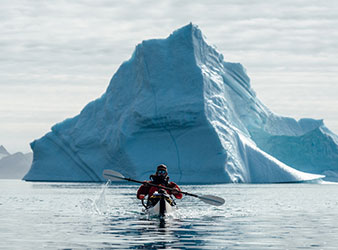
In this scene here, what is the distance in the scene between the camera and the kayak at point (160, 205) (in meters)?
18.7

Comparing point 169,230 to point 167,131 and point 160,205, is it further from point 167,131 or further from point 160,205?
point 167,131

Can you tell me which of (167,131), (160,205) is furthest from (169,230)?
(167,131)

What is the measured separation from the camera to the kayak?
61.2 ft

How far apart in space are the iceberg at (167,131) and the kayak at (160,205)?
32.9m

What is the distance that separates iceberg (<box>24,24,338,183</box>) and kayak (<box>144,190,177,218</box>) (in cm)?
3291

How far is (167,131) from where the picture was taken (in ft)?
179

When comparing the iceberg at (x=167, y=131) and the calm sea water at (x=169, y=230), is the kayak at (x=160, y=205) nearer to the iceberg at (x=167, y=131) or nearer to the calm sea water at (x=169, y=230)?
the calm sea water at (x=169, y=230)

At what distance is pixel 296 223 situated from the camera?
1733 centimetres

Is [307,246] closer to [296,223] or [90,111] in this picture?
[296,223]

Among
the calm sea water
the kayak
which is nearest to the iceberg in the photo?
the calm sea water

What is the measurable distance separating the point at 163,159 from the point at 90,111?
1010 centimetres

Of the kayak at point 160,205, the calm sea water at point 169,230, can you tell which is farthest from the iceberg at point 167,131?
the kayak at point 160,205

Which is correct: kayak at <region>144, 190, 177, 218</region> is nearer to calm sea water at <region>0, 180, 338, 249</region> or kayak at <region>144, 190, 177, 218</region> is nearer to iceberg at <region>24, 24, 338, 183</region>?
calm sea water at <region>0, 180, 338, 249</region>

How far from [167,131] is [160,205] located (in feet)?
118
